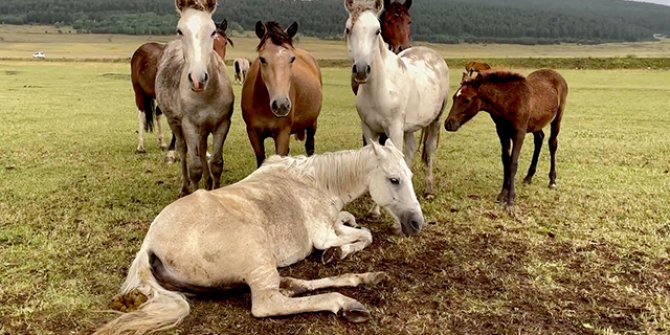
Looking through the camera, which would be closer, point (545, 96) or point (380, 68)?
point (380, 68)

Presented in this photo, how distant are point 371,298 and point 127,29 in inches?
4045

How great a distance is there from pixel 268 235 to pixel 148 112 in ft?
21.8

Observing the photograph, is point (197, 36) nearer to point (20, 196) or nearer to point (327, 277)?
point (327, 277)

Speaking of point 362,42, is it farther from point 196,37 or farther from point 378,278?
point 378,278

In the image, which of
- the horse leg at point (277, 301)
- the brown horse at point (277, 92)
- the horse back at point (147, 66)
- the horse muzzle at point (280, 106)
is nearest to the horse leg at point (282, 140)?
the brown horse at point (277, 92)

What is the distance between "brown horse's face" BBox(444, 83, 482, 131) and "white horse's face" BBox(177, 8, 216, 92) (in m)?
3.25

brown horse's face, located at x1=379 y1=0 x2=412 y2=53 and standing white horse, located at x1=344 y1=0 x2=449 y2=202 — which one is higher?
brown horse's face, located at x1=379 y1=0 x2=412 y2=53

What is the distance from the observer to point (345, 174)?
4855mm

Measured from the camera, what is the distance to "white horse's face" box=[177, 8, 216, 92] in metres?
5.20

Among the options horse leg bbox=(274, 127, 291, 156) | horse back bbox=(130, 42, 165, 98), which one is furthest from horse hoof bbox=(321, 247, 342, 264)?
horse back bbox=(130, 42, 165, 98)

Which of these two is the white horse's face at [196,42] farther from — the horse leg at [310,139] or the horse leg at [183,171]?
the horse leg at [310,139]

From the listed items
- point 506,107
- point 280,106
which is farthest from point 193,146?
point 506,107

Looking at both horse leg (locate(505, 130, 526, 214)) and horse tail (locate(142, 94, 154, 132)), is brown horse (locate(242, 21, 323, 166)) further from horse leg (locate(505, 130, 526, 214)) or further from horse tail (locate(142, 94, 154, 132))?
horse tail (locate(142, 94, 154, 132))

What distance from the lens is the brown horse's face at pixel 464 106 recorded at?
22.1 ft
